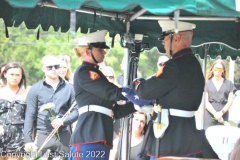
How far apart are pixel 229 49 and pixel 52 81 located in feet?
8.32

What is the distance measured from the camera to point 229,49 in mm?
9070

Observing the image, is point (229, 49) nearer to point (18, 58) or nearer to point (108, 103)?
point (108, 103)

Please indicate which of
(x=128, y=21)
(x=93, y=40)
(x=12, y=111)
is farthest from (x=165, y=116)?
(x=12, y=111)

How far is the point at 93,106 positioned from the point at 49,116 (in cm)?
206

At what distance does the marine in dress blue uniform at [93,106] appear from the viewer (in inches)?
251

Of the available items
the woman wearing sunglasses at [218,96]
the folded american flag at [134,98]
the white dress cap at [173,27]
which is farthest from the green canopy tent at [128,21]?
the woman wearing sunglasses at [218,96]

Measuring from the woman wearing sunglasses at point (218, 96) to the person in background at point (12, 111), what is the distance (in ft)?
11.4

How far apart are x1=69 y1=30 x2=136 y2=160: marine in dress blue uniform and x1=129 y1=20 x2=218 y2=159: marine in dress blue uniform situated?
1.61ft

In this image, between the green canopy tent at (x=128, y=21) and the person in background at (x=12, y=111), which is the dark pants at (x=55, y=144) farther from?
the green canopy tent at (x=128, y=21)

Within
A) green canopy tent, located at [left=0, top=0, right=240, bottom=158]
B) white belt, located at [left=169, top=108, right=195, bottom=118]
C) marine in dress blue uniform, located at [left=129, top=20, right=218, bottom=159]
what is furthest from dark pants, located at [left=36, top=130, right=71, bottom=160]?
white belt, located at [left=169, top=108, right=195, bottom=118]

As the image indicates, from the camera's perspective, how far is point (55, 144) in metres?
8.43

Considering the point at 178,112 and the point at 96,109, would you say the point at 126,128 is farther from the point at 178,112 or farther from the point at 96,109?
the point at 178,112

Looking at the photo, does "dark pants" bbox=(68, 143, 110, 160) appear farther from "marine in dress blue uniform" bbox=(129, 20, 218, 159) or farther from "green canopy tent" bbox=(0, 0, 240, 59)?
"green canopy tent" bbox=(0, 0, 240, 59)

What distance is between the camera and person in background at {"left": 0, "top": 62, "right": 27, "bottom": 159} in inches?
323
